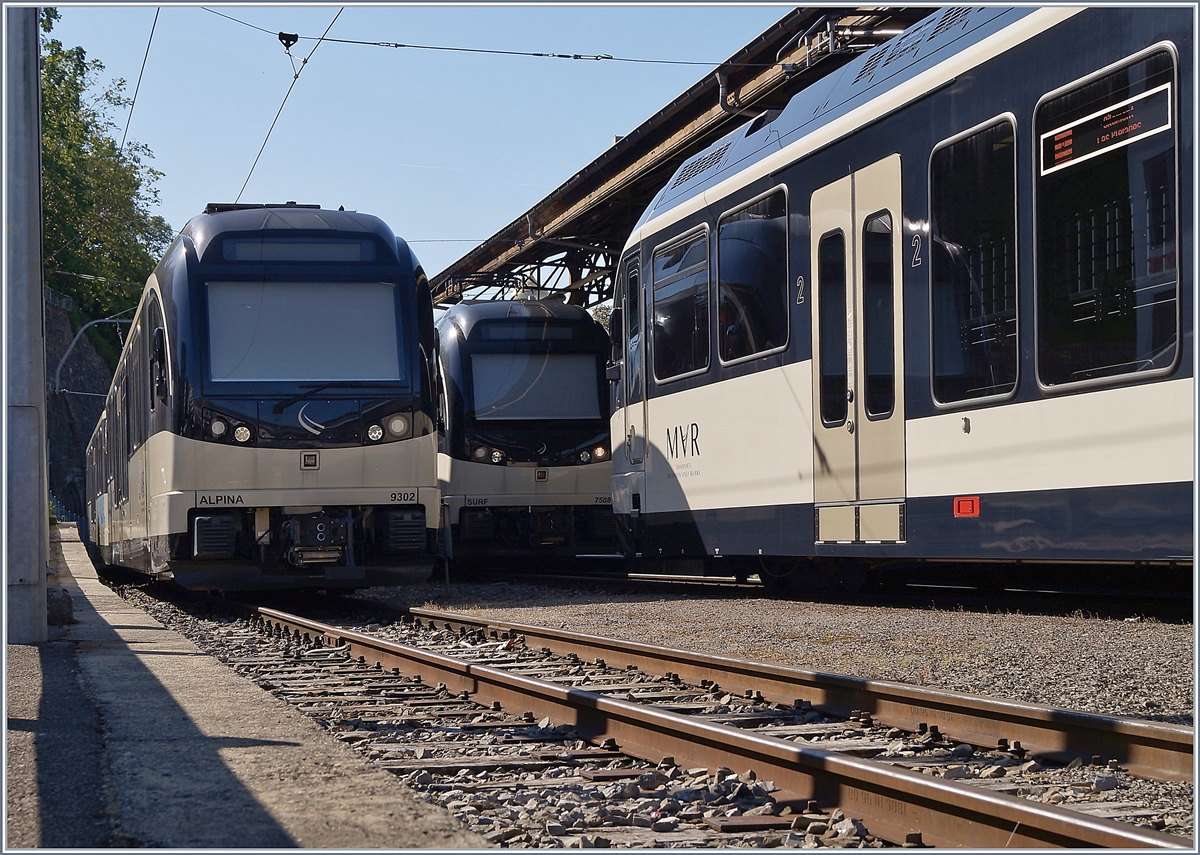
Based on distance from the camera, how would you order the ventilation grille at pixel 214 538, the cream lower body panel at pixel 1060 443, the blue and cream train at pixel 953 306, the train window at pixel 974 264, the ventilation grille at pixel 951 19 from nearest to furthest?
the cream lower body panel at pixel 1060 443 → the blue and cream train at pixel 953 306 → the train window at pixel 974 264 → the ventilation grille at pixel 951 19 → the ventilation grille at pixel 214 538

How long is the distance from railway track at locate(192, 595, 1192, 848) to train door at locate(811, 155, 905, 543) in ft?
7.54

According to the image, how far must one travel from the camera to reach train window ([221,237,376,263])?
11633 mm

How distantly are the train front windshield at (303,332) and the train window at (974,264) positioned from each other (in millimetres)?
5312

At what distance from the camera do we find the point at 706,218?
37.2 ft

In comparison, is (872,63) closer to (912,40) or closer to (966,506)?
(912,40)

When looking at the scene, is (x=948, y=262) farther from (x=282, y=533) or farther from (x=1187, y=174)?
(x=282, y=533)

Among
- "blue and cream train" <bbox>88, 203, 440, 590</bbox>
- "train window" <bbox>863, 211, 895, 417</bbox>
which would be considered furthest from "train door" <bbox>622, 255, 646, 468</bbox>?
"train window" <bbox>863, 211, 895, 417</bbox>

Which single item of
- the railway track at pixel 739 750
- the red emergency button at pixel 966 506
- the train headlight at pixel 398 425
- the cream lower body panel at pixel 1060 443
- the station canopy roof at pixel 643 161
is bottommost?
the railway track at pixel 739 750

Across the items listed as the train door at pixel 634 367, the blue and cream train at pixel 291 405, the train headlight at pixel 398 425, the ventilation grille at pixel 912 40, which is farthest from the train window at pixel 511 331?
the ventilation grille at pixel 912 40

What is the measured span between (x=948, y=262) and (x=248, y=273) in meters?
6.28

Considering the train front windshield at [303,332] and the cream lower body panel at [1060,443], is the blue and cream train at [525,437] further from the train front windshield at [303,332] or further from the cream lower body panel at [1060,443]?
the cream lower body panel at [1060,443]

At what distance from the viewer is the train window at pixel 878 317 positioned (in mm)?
8742

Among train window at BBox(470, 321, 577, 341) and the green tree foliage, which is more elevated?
the green tree foliage

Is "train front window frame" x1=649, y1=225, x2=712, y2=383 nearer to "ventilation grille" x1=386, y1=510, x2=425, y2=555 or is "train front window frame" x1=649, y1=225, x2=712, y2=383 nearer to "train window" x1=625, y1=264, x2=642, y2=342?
"train window" x1=625, y1=264, x2=642, y2=342
